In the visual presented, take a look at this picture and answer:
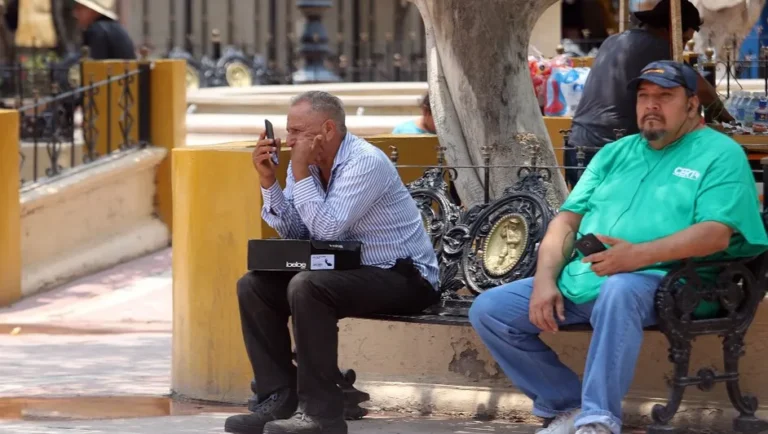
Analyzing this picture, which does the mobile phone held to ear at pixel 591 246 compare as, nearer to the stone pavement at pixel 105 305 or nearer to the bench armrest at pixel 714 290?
the bench armrest at pixel 714 290

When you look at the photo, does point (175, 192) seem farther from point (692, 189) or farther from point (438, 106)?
point (692, 189)

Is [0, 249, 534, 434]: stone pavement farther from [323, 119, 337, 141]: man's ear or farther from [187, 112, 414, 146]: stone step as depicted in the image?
[187, 112, 414, 146]: stone step

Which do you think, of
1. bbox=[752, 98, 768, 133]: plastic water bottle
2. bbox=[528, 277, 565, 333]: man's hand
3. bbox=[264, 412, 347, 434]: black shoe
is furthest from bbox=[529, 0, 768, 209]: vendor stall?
bbox=[264, 412, 347, 434]: black shoe

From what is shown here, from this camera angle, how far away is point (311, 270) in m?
5.70

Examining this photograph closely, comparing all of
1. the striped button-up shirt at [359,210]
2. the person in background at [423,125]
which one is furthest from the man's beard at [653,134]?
the person in background at [423,125]

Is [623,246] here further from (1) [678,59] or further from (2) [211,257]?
(2) [211,257]

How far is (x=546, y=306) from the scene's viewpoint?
540 cm

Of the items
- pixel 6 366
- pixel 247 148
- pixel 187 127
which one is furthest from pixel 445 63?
pixel 187 127

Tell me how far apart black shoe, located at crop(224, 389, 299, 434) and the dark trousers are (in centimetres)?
3

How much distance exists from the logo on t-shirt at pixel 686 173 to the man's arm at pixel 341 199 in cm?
115

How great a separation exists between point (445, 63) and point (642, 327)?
2.25 metres

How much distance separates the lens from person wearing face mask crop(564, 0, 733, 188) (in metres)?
7.16

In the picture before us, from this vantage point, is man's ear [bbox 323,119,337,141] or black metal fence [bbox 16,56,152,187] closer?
man's ear [bbox 323,119,337,141]

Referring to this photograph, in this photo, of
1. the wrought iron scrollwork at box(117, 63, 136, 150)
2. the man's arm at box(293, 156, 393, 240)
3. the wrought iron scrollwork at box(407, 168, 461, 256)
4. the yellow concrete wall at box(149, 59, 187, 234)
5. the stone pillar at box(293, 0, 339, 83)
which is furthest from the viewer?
the stone pillar at box(293, 0, 339, 83)
